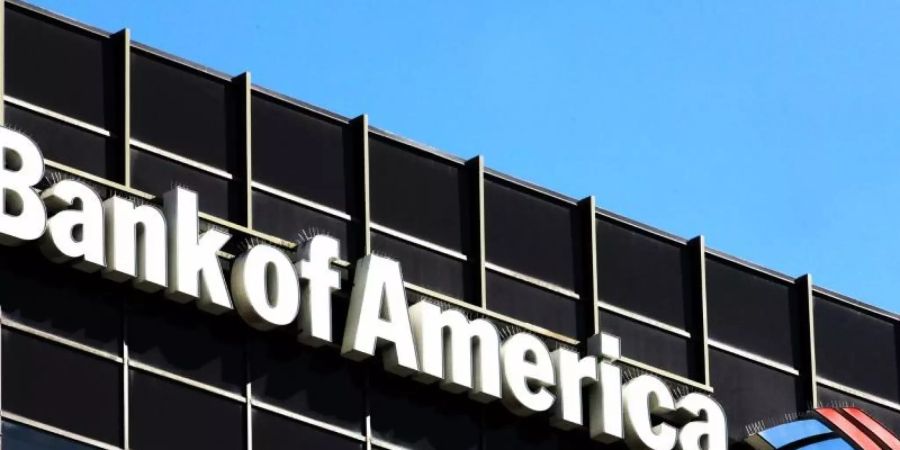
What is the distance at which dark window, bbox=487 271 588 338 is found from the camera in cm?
4344

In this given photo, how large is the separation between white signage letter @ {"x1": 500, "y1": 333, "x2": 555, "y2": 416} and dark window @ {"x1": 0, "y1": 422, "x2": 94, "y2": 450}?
7755 mm

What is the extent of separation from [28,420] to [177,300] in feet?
9.77

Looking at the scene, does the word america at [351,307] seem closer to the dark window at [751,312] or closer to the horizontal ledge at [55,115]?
the horizontal ledge at [55,115]

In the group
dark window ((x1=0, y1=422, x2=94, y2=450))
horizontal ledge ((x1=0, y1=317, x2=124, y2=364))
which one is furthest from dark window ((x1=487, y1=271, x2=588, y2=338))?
dark window ((x1=0, y1=422, x2=94, y2=450))

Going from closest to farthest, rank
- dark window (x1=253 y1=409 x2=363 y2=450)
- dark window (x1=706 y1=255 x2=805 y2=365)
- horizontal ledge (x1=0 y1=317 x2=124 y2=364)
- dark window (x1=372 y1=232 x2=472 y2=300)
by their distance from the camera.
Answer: horizontal ledge (x1=0 y1=317 x2=124 y2=364) → dark window (x1=253 y1=409 x2=363 y2=450) → dark window (x1=372 y1=232 x2=472 y2=300) → dark window (x1=706 y1=255 x2=805 y2=365)

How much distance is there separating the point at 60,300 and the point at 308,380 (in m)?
4.25

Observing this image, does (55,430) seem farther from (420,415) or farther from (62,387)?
(420,415)

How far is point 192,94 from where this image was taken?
40.5 m

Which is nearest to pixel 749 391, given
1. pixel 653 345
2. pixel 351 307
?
pixel 653 345

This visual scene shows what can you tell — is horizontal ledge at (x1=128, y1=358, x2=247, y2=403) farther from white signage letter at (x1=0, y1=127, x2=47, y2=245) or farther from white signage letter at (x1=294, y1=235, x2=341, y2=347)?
white signage letter at (x1=0, y1=127, x2=47, y2=245)

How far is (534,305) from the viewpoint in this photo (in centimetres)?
4391

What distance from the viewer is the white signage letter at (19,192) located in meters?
37.0

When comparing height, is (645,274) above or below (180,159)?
above

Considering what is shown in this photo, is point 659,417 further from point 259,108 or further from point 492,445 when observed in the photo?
point 259,108
